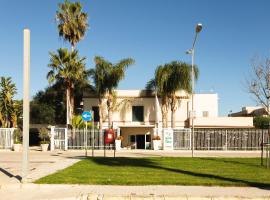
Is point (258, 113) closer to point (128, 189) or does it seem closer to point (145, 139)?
point (145, 139)

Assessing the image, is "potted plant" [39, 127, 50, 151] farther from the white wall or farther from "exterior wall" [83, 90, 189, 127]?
the white wall

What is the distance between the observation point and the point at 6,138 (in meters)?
30.8

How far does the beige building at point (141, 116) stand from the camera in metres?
36.3

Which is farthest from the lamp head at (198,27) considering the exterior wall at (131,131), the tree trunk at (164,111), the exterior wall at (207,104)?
the exterior wall at (207,104)

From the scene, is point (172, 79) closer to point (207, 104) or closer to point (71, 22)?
point (207, 104)

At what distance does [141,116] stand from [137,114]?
1.55ft

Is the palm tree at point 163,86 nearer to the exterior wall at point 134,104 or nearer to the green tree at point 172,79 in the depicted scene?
the green tree at point 172,79

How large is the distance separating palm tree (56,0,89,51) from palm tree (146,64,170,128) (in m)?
9.69

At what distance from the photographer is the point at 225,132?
30234 mm

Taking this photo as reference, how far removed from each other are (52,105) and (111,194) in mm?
36861

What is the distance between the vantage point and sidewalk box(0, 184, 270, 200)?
29.4 feet

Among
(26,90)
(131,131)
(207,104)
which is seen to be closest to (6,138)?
(131,131)

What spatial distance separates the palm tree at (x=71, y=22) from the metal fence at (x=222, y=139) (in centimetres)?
1569

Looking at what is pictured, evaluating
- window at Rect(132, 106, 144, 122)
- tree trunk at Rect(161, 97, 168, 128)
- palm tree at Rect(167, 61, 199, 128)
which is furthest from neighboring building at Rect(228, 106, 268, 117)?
window at Rect(132, 106, 144, 122)
